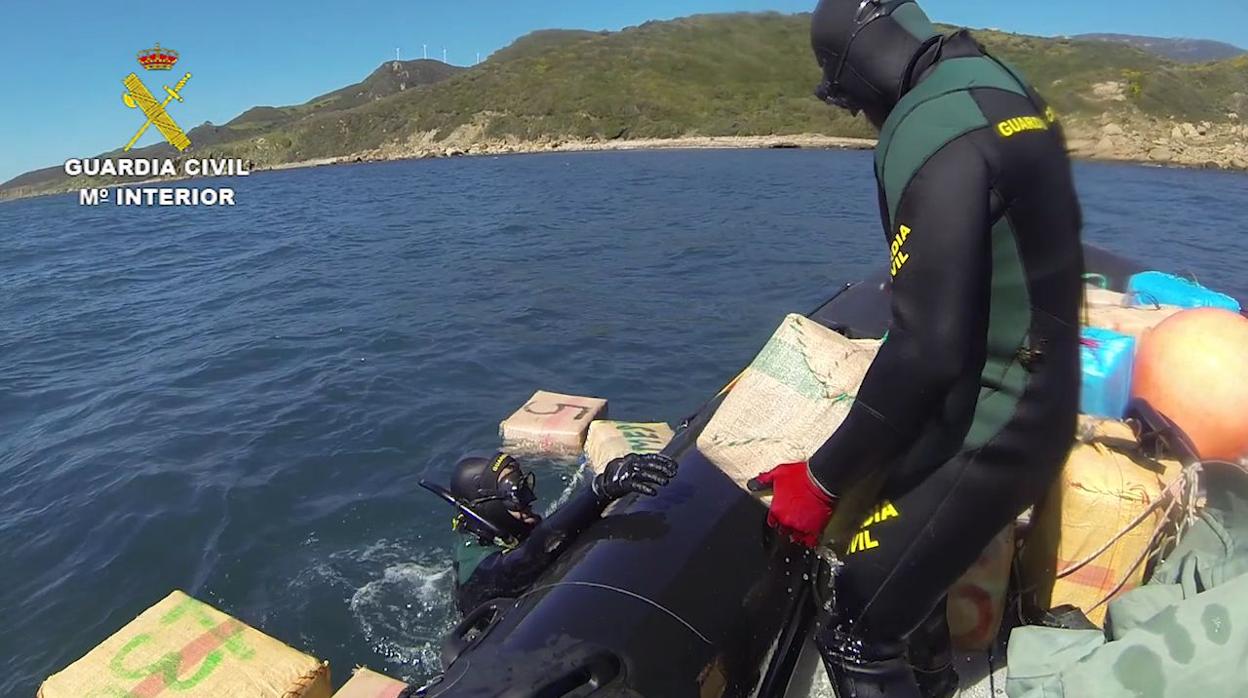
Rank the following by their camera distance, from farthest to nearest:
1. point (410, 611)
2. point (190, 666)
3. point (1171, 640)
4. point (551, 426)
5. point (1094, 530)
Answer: point (551, 426), point (410, 611), point (190, 666), point (1094, 530), point (1171, 640)

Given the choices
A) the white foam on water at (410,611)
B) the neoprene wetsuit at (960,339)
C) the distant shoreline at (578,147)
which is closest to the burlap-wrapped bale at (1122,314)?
the neoprene wetsuit at (960,339)

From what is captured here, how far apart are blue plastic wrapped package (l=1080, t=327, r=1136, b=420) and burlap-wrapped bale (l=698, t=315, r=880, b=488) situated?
121cm

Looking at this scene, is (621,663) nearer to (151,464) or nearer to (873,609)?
(873,609)

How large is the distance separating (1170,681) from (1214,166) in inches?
1717

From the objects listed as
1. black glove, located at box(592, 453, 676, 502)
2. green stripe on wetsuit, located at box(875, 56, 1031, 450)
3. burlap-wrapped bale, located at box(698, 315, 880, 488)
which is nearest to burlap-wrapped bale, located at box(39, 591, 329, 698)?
black glove, located at box(592, 453, 676, 502)

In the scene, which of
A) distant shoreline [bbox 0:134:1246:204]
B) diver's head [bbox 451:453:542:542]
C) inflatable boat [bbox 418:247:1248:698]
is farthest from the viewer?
distant shoreline [bbox 0:134:1246:204]

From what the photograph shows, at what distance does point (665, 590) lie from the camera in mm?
2834

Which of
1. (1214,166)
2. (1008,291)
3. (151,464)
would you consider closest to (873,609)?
(1008,291)

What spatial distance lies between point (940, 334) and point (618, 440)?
4.87 metres

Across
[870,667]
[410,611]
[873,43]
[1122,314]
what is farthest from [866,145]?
[870,667]

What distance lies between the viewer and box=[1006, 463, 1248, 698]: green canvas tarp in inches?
75.2

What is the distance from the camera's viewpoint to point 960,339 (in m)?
1.93

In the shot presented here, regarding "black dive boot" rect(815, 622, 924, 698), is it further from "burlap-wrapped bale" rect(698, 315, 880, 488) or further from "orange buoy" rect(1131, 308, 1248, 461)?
"orange buoy" rect(1131, 308, 1248, 461)

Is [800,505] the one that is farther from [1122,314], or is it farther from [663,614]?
[1122,314]
